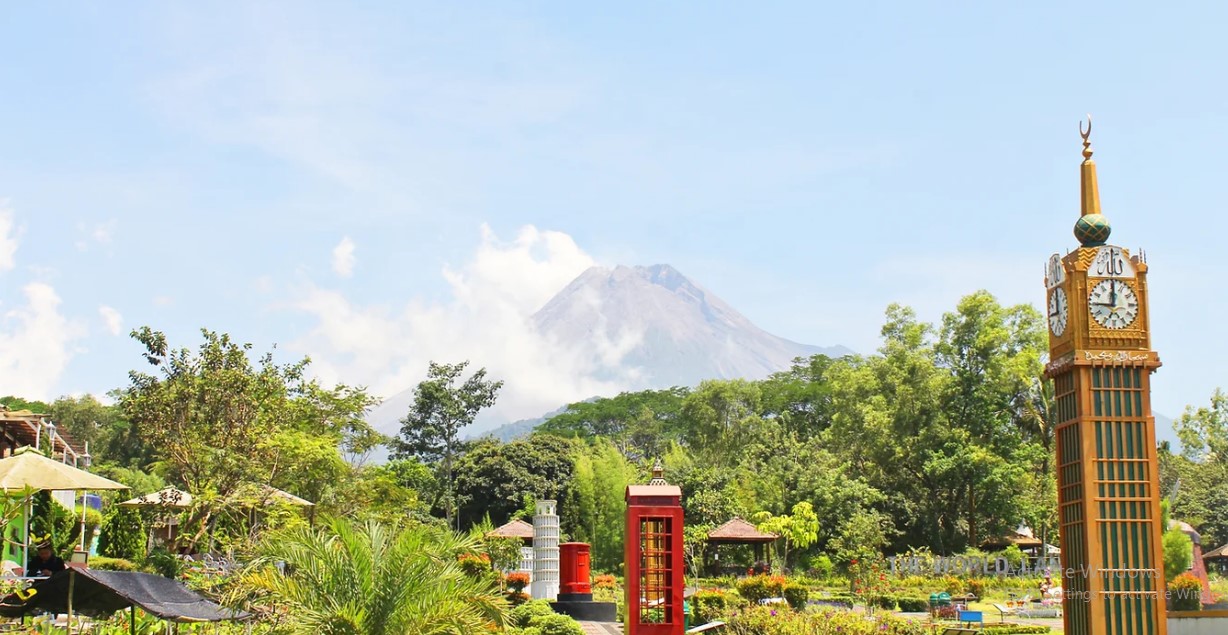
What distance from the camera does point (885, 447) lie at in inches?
1524

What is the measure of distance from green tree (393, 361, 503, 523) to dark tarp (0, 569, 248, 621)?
42458 mm

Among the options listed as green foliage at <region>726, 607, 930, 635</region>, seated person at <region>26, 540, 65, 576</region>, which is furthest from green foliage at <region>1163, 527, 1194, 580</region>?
seated person at <region>26, 540, 65, 576</region>

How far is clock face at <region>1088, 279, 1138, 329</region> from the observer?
16.6 metres

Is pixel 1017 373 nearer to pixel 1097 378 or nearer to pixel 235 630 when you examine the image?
pixel 1097 378

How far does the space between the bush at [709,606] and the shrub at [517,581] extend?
8085 millimetres

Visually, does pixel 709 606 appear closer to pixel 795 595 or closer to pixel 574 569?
pixel 795 595

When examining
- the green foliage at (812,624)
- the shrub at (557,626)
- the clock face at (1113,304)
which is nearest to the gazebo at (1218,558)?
the green foliage at (812,624)

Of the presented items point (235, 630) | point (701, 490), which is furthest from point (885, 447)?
point (235, 630)

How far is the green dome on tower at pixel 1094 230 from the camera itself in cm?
1680

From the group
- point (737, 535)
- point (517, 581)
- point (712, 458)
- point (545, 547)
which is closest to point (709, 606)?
point (545, 547)

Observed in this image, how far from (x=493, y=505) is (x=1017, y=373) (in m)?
20.2

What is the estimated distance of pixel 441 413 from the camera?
54.6 m

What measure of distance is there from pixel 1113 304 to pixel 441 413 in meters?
41.1

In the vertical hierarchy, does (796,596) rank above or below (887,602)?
above
